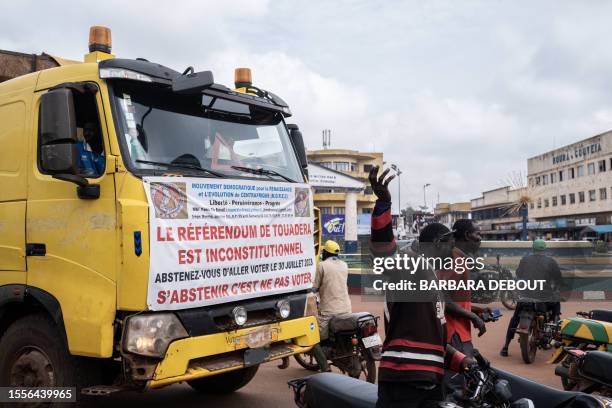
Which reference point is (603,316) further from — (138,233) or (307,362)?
(138,233)

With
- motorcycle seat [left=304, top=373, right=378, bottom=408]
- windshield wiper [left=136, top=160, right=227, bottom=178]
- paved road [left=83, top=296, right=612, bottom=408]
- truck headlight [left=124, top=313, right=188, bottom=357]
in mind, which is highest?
windshield wiper [left=136, top=160, right=227, bottom=178]

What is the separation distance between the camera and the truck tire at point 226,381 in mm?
5922

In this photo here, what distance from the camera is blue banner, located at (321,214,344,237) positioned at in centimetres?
3195

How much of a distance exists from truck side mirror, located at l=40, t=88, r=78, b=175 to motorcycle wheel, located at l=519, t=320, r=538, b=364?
6669 mm

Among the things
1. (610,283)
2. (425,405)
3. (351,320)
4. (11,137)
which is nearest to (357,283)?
(610,283)

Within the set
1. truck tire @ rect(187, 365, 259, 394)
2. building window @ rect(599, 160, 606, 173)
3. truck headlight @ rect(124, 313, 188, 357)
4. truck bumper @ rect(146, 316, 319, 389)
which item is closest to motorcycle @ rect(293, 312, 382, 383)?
truck tire @ rect(187, 365, 259, 394)

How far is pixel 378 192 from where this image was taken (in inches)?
116

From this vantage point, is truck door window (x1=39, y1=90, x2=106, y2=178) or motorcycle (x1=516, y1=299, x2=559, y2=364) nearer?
truck door window (x1=39, y1=90, x2=106, y2=178)

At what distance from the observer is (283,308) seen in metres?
4.86

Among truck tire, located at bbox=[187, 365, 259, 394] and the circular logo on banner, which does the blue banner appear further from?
the circular logo on banner

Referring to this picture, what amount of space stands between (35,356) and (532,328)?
6728mm

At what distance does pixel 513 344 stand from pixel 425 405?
757 centimetres

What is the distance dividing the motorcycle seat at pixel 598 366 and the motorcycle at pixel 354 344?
88.8 inches

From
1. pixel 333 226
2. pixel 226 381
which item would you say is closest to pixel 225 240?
pixel 226 381
